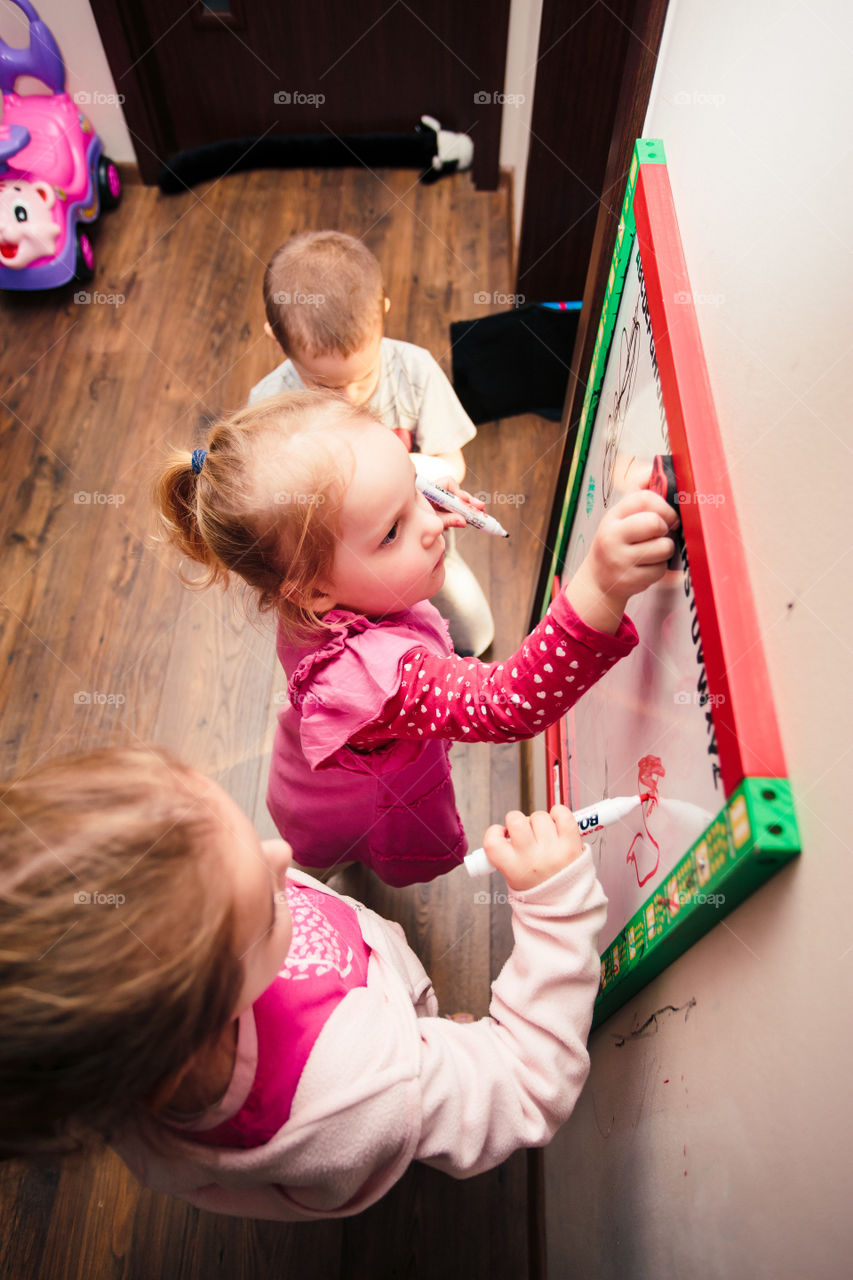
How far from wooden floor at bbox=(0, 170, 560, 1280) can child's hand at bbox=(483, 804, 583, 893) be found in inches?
30.0

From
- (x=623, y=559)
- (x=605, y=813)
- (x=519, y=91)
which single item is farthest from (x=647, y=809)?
(x=519, y=91)

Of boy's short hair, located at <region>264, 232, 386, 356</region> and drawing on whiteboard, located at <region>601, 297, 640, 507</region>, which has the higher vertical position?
drawing on whiteboard, located at <region>601, 297, 640, 507</region>

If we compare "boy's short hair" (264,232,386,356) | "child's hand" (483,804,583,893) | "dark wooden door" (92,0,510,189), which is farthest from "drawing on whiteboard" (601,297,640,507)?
"dark wooden door" (92,0,510,189)

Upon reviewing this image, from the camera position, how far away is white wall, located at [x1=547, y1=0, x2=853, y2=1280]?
1.34 feet

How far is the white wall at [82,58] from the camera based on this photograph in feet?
7.36

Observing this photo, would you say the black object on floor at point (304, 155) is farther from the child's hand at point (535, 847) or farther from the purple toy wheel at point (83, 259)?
the child's hand at point (535, 847)

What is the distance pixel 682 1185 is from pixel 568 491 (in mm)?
855

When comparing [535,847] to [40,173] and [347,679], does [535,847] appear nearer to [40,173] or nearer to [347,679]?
[347,679]

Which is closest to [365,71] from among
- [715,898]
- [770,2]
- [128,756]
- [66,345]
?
[66,345]

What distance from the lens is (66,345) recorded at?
90.2 inches

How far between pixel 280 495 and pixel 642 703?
1.33 ft

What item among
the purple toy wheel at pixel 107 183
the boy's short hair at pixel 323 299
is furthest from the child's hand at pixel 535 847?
the purple toy wheel at pixel 107 183

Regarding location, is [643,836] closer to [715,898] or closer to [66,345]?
[715,898]

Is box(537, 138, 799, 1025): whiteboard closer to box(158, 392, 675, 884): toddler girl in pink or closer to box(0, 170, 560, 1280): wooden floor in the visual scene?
box(158, 392, 675, 884): toddler girl in pink
